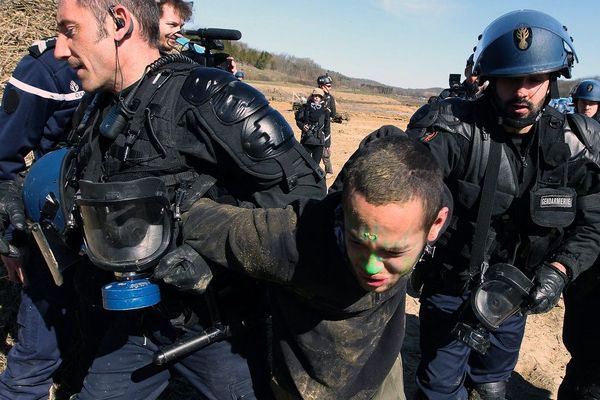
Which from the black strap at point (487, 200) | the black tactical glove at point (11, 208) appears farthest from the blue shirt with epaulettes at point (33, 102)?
the black strap at point (487, 200)

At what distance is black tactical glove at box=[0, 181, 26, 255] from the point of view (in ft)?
7.58

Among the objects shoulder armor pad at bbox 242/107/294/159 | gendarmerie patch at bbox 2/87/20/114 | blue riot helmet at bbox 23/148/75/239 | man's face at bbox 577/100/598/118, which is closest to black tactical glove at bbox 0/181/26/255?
blue riot helmet at bbox 23/148/75/239

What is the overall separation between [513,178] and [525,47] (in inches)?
25.3

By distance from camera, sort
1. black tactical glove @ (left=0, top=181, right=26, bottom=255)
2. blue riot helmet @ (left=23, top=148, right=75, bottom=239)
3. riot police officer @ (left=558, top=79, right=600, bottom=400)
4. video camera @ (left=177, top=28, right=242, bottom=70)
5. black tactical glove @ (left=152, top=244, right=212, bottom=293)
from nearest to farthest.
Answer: black tactical glove @ (left=152, top=244, right=212, bottom=293), blue riot helmet @ (left=23, top=148, right=75, bottom=239), black tactical glove @ (left=0, top=181, right=26, bottom=255), riot police officer @ (left=558, top=79, right=600, bottom=400), video camera @ (left=177, top=28, right=242, bottom=70)

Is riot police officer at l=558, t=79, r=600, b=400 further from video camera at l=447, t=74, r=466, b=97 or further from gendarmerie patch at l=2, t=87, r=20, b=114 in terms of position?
video camera at l=447, t=74, r=466, b=97

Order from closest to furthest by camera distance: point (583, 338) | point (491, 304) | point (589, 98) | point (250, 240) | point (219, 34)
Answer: point (250, 240), point (491, 304), point (583, 338), point (219, 34), point (589, 98)

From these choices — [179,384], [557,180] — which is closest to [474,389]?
[557,180]

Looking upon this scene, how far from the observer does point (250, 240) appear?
1569 mm

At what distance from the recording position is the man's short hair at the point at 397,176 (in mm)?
1264

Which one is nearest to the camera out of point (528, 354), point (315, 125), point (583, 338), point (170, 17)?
point (583, 338)

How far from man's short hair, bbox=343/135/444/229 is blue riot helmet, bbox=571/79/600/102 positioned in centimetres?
614

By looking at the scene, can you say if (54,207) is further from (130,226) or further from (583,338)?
(583,338)

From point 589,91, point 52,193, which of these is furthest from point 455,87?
point 52,193

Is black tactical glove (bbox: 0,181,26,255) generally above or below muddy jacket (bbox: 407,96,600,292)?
below
